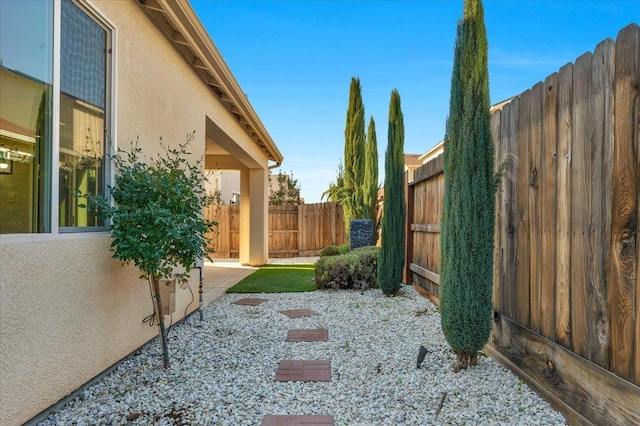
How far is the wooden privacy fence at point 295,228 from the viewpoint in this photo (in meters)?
15.1

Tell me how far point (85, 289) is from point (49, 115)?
1255 millimetres

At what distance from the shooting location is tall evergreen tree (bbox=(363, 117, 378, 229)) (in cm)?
1114

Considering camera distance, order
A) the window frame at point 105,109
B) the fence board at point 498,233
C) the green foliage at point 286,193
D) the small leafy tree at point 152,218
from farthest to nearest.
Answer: the green foliage at point 286,193 → the fence board at point 498,233 → the small leafy tree at point 152,218 → the window frame at point 105,109

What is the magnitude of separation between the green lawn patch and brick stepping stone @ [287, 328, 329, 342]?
279cm

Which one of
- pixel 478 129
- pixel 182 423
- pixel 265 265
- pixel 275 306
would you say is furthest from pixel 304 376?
pixel 265 265

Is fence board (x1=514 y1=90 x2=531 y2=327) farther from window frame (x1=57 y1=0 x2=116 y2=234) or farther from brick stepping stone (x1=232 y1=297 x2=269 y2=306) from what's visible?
brick stepping stone (x1=232 y1=297 x2=269 y2=306)

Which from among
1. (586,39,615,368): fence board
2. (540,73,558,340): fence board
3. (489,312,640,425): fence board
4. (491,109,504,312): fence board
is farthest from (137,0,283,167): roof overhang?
(489,312,640,425): fence board

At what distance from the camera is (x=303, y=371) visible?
342 cm

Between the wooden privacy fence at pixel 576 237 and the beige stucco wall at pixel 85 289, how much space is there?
3.14 m

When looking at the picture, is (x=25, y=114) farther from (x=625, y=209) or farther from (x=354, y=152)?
(x=354, y=152)

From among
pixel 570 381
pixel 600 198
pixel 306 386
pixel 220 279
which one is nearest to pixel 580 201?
pixel 600 198

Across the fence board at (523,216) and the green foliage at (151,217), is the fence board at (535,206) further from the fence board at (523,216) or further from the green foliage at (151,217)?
the green foliage at (151,217)

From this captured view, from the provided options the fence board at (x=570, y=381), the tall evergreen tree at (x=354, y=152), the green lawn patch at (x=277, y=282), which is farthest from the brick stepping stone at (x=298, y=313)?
the tall evergreen tree at (x=354, y=152)

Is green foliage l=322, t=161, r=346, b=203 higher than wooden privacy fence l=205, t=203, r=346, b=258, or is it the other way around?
green foliage l=322, t=161, r=346, b=203
